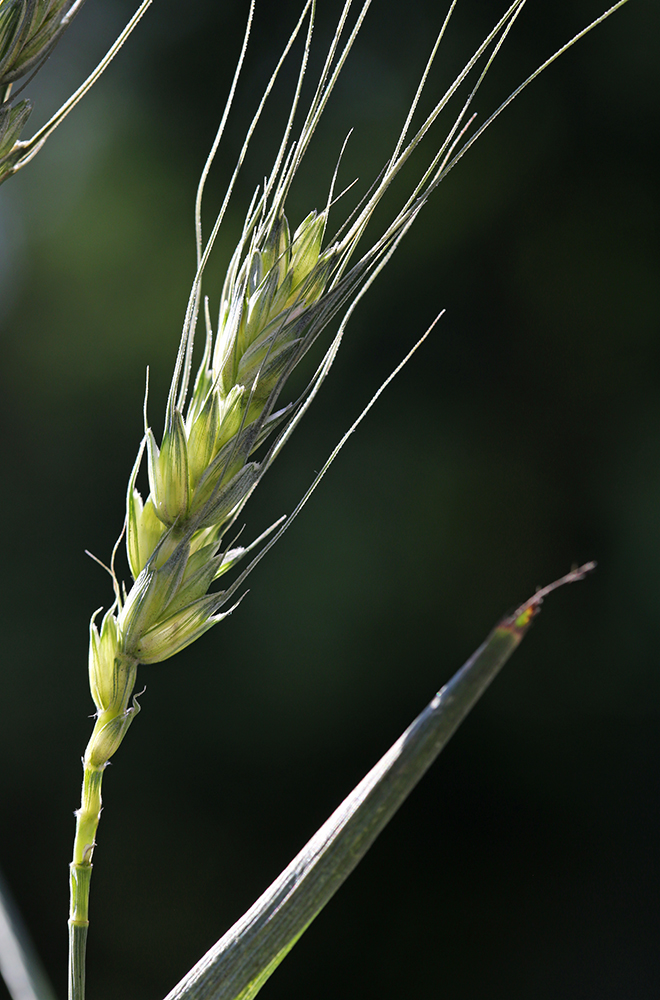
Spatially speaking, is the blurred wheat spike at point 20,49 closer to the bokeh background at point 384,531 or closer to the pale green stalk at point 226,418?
the pale green stalk at point 226,418

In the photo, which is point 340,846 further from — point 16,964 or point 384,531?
point 384,531

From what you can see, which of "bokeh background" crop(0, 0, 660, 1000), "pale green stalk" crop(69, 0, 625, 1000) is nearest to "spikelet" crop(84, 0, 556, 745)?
"pale green stalk" crop(69, 0, 625, 1000)

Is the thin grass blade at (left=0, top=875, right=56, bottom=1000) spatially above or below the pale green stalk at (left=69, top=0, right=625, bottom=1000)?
below

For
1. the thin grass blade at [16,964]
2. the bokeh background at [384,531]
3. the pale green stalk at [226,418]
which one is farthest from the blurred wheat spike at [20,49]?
the bokeh background at [384,531]

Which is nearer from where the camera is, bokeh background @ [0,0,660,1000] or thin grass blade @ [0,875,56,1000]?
thin grass blade @ [0,875,56,1000]

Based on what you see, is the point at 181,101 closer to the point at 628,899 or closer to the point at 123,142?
the point at 123,142

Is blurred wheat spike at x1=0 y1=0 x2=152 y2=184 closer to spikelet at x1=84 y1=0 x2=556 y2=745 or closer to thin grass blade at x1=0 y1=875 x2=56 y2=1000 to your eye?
spikelet at x1=84 y1=0 x2=556 y2=745
